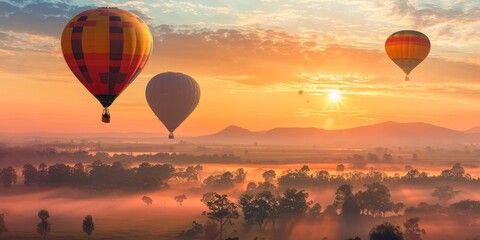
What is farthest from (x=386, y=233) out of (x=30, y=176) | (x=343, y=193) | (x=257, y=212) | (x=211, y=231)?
(x=30, y=176)

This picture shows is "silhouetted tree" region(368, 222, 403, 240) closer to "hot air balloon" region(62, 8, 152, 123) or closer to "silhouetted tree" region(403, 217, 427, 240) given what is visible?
"silhouetted tree" region(403, 217, 427, 240)

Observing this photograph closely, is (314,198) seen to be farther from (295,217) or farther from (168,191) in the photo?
(295,217)

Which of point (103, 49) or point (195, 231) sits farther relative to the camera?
point (195, 231)

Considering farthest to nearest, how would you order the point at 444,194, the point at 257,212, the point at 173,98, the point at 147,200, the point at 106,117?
the point at 444,194 → the point at 147,200 → the point at 257,212 → the point at 173,98 → the point at 106,117

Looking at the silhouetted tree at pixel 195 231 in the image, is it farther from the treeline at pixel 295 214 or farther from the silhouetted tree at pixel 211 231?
the silhouetted tree at pixel 211 231

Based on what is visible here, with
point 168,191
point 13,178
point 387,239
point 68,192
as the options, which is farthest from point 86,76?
point 13,178

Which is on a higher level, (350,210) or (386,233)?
(350,210)

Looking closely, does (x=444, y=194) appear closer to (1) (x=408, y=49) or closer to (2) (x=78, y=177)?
(1) (x=408, y=49)

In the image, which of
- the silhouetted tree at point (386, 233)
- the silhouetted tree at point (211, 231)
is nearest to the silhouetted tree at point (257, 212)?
the silhouetted tree at point (211, 231)
